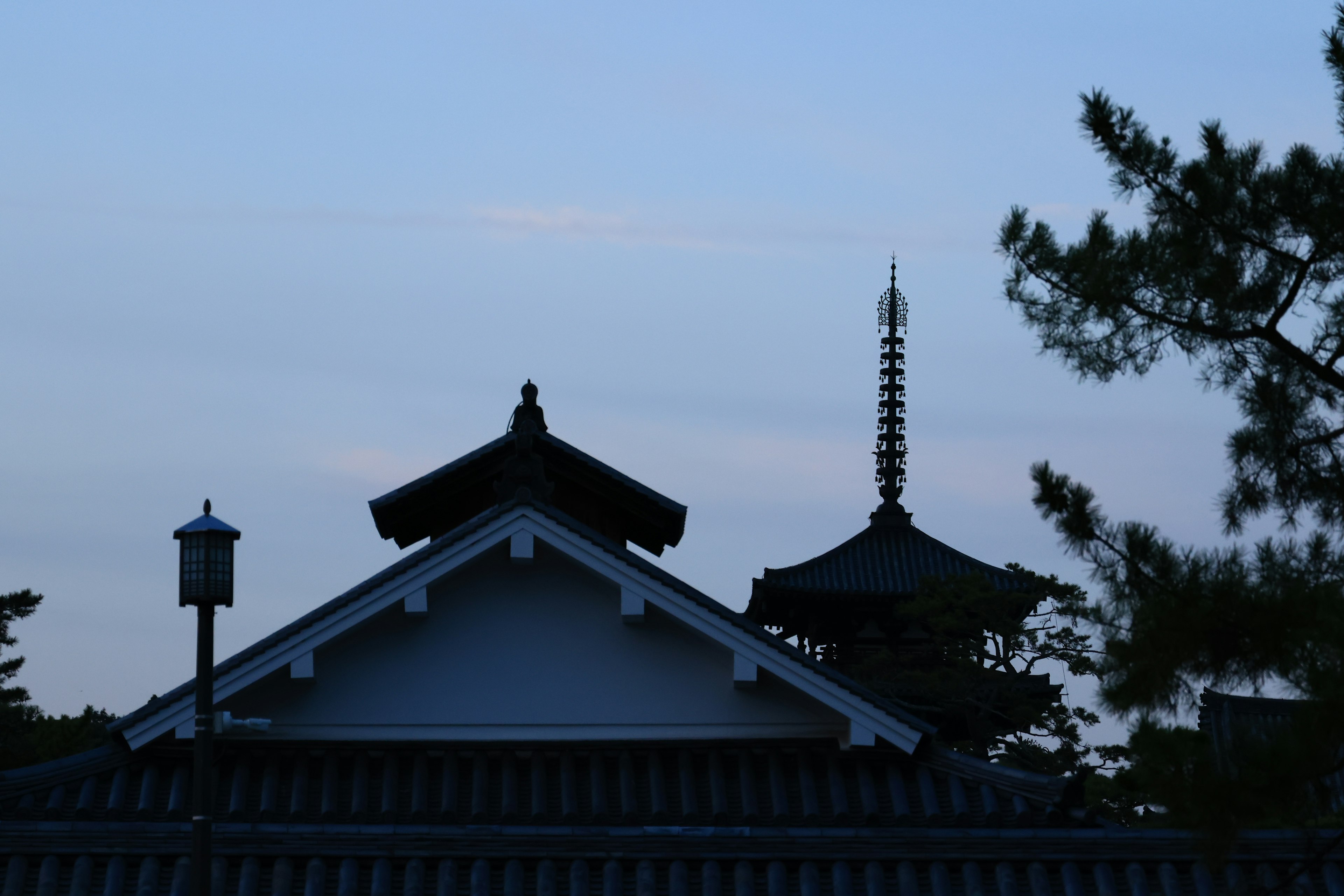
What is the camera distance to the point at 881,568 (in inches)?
1356

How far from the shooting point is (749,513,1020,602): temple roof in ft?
108

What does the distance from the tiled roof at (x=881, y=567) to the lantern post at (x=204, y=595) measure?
24.3m

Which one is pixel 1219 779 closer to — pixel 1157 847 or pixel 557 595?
pixel 1157 847

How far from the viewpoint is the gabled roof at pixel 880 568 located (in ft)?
108

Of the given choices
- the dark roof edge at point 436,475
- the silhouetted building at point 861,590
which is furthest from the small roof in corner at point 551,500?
the silhouetted building at point 861,590

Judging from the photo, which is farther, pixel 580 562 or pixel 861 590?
pixel 861 590

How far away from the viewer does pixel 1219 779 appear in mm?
8297

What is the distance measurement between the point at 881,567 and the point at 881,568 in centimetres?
7

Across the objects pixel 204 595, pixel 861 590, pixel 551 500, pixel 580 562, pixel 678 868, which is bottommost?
pixel 678 868

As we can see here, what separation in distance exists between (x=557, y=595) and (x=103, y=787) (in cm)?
Answer: 376

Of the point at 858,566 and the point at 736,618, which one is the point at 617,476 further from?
the point at 858,566

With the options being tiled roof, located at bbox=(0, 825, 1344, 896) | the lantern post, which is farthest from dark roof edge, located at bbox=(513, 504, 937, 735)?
the lantern post

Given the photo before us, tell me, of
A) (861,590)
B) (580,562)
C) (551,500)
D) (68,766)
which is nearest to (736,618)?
(580,562)

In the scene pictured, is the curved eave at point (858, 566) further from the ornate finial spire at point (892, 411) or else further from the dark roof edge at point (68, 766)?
the dark roof edge at point (68, 766)
